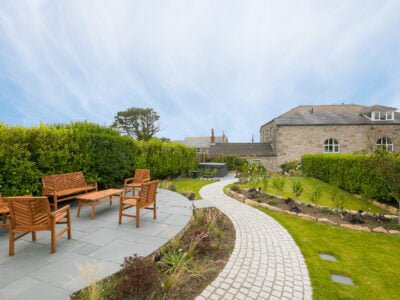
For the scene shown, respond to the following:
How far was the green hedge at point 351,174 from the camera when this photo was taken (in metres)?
8.23

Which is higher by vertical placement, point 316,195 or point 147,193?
point 147,193

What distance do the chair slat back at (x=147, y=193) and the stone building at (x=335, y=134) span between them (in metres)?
22.5

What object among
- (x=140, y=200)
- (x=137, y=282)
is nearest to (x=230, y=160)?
(x=140, y=200)

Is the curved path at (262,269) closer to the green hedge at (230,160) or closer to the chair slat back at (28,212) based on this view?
the chair slat back at (28,212)

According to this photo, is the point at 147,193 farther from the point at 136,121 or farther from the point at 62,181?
the point at 136,121

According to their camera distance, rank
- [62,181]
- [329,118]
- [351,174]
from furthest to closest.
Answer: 1. [329,118]
2. [351,174]
3. [62,181]

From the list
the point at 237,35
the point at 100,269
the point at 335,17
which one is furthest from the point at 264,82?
the point at 100,269

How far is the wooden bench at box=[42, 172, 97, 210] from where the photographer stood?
541cm

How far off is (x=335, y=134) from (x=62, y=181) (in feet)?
90.7

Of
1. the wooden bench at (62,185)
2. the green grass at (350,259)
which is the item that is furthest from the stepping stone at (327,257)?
the wooden bench at (62,185)

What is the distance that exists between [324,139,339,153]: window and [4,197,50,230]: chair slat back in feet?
91.0

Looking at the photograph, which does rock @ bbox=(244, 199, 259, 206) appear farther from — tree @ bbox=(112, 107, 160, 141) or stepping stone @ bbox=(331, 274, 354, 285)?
tree @ bbox=(112, 107, 160, 141)

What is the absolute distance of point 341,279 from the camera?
3197mm

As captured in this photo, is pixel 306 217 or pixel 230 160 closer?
pixel 306 217
